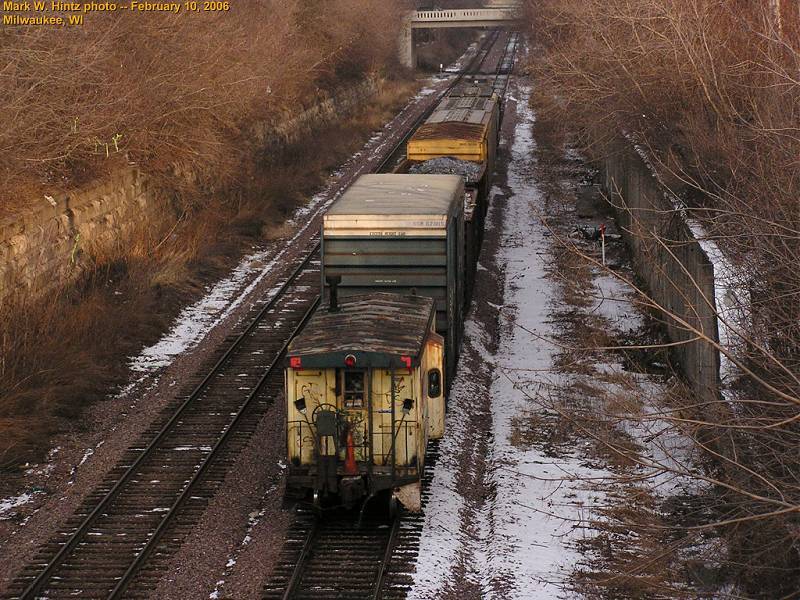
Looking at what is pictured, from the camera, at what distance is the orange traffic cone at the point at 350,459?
12.0 m

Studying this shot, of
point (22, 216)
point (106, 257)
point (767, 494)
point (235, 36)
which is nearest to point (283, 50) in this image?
point (235, 36)

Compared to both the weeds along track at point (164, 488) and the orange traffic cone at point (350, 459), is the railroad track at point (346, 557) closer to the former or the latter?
the weeds along track at point (164, 488)

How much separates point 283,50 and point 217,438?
89.5ft

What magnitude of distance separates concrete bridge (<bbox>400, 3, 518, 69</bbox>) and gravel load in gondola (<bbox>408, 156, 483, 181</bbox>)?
2031 inches

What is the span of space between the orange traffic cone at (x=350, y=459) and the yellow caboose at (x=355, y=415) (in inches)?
0.4

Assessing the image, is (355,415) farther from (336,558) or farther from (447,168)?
(447,168)

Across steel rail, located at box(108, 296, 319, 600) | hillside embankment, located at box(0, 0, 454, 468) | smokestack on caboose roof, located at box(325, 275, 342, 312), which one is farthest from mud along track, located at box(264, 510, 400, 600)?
hillside embankment, located at box(0, 0, 454, 468)

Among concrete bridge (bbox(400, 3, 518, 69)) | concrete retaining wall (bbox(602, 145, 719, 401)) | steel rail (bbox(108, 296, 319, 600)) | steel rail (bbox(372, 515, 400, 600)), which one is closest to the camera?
steel rail (bbox(372, 515, 400, 600))

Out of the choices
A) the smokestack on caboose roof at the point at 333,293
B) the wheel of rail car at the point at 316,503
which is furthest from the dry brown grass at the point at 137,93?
the wheel of rail car at the point at 316,503

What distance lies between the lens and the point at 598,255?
991 inches

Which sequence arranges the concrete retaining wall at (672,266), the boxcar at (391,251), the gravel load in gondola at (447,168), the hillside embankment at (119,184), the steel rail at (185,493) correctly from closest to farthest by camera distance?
the steel rail at (185,493), the concrete retaining wall at (672,266), the boxcar at (391,251), the hillside embankment at (119,184), the gravel load in gondola at (447,168)

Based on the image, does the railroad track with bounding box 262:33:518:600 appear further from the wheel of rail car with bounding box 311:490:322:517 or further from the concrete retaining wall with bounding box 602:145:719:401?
the concrete retaining wall with bounding box 602:145:719:401

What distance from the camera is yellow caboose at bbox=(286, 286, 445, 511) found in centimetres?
Answer: 1177

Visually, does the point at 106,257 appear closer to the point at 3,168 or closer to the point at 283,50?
the point at 3,168
